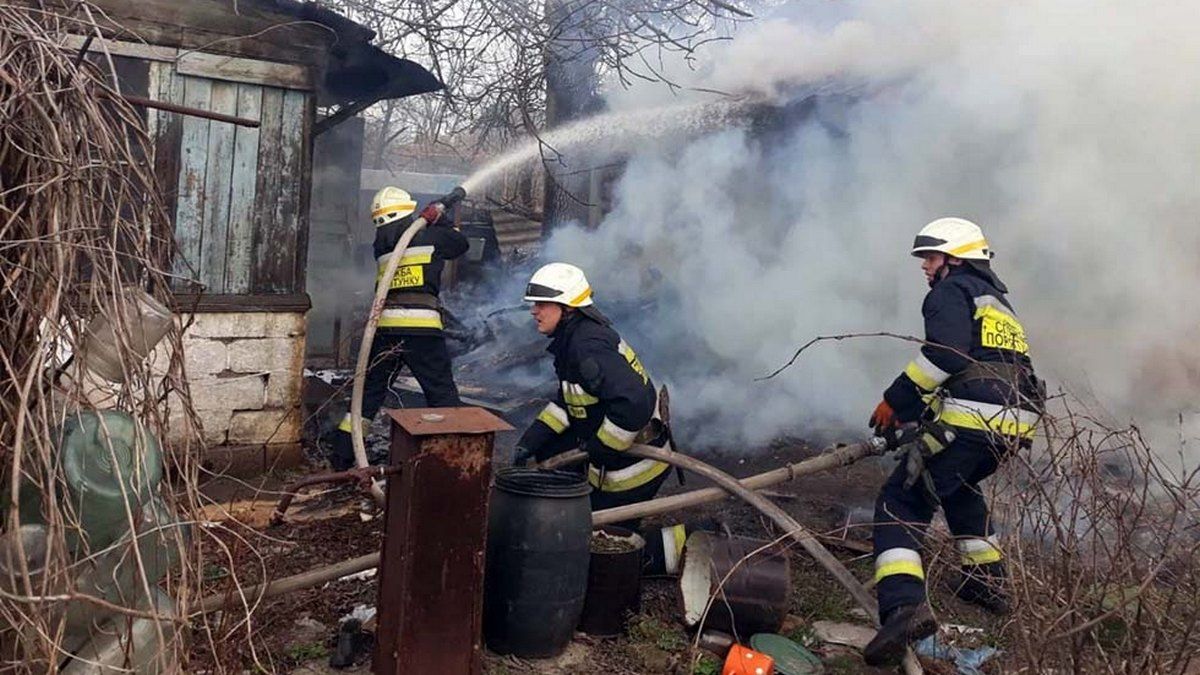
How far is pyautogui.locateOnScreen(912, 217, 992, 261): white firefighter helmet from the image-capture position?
4863 millimetres

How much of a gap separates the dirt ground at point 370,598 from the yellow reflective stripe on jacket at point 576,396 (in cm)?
97

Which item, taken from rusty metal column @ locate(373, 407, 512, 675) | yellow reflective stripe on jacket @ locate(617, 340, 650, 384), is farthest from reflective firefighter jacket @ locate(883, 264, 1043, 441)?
rusty metal column @ locate(373, 407, 512, 675)

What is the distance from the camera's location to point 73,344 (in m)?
2.13

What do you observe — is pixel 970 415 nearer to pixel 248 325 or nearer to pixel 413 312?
pixel 413 312

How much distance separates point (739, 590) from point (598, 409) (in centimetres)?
117

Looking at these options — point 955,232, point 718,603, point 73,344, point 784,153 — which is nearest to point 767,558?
point 718,603

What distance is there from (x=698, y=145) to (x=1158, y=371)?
21.5 feet

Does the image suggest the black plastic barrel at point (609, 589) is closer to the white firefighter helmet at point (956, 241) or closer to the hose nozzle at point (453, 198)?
the white firefighter helmet at point (956, 241)

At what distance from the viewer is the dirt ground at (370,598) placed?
3.68 m

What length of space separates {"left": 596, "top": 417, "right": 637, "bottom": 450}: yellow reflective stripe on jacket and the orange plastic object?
3.86ft

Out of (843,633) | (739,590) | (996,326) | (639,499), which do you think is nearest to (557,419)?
(639,499)

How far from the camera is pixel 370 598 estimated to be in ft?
14.3

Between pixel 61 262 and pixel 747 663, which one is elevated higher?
pixel 61 262

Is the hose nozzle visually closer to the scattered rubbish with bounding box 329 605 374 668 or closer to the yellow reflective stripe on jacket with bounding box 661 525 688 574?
the yellow reflective stripe on jacket with bounding box 661 525 688 574
